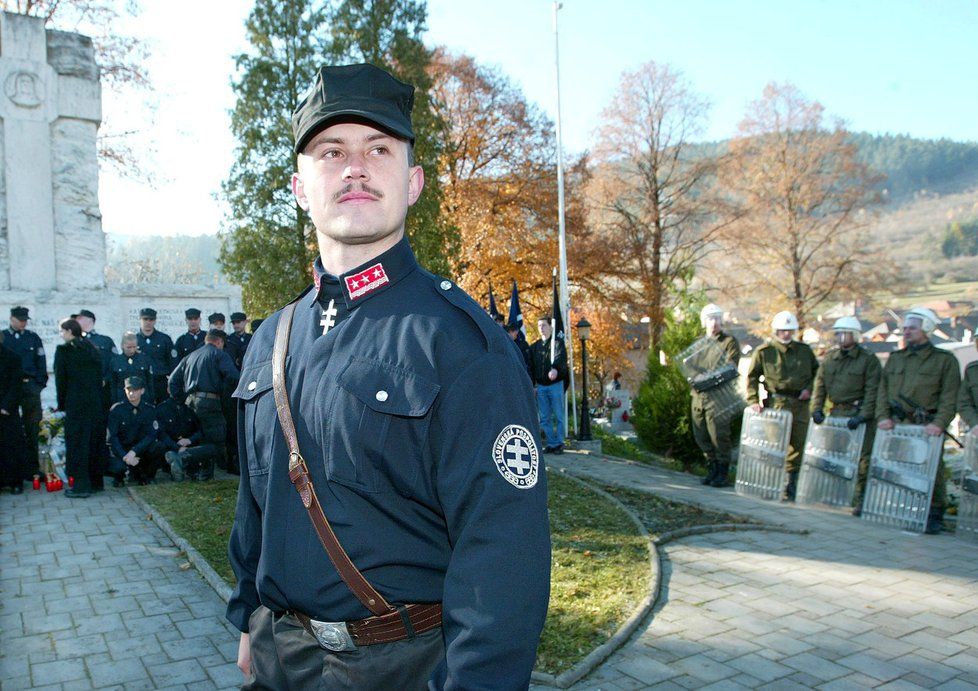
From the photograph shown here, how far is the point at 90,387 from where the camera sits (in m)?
9.11

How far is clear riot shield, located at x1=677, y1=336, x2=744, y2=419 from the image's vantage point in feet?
33.7

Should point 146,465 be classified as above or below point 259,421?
below

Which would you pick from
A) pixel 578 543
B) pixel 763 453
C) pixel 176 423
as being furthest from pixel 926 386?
pixel 176 423

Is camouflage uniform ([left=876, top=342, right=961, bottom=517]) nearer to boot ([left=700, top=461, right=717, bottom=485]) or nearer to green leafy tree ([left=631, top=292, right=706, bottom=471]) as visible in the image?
boot ([left=700, top=461, right=717, bottom=485])

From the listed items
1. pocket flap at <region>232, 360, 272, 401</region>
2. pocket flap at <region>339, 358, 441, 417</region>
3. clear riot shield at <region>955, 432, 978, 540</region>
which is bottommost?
clear riot shield at <region>955, 432, 978, 540</region>

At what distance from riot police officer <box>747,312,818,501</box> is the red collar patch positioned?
873cm

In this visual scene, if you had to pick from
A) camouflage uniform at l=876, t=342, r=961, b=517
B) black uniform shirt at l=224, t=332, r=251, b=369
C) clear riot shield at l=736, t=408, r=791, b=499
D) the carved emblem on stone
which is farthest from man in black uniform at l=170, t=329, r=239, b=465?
camouflage uniform at l=876, t=342, r=961, b=517

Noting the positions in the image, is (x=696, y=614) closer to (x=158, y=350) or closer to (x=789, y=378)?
(x=789, y=378)

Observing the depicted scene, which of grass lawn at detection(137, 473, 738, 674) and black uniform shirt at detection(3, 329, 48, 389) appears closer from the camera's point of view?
grass lawn at detection(137, 473, 738, 674)

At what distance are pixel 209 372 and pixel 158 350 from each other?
259 centimetres

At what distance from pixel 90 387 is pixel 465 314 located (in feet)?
28.2

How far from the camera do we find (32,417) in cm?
1054

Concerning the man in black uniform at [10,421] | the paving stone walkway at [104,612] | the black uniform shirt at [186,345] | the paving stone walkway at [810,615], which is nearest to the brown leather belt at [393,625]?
the paving stone walkway at [810,615]

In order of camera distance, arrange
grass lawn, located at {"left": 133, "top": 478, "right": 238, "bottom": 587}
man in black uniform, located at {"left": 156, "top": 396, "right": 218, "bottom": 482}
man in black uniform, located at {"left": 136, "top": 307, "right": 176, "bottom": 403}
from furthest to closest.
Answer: man in black uniform, located at {"left": 136, "top": 307, "right": 176, "bottom": 403} → man in black uniform, located at {"left": 156, "top": 396, "right": 218, "bottom": 482} → grass lawn, located at {"left": 133, "top": 478, "right": 238, "bottom": 587}
